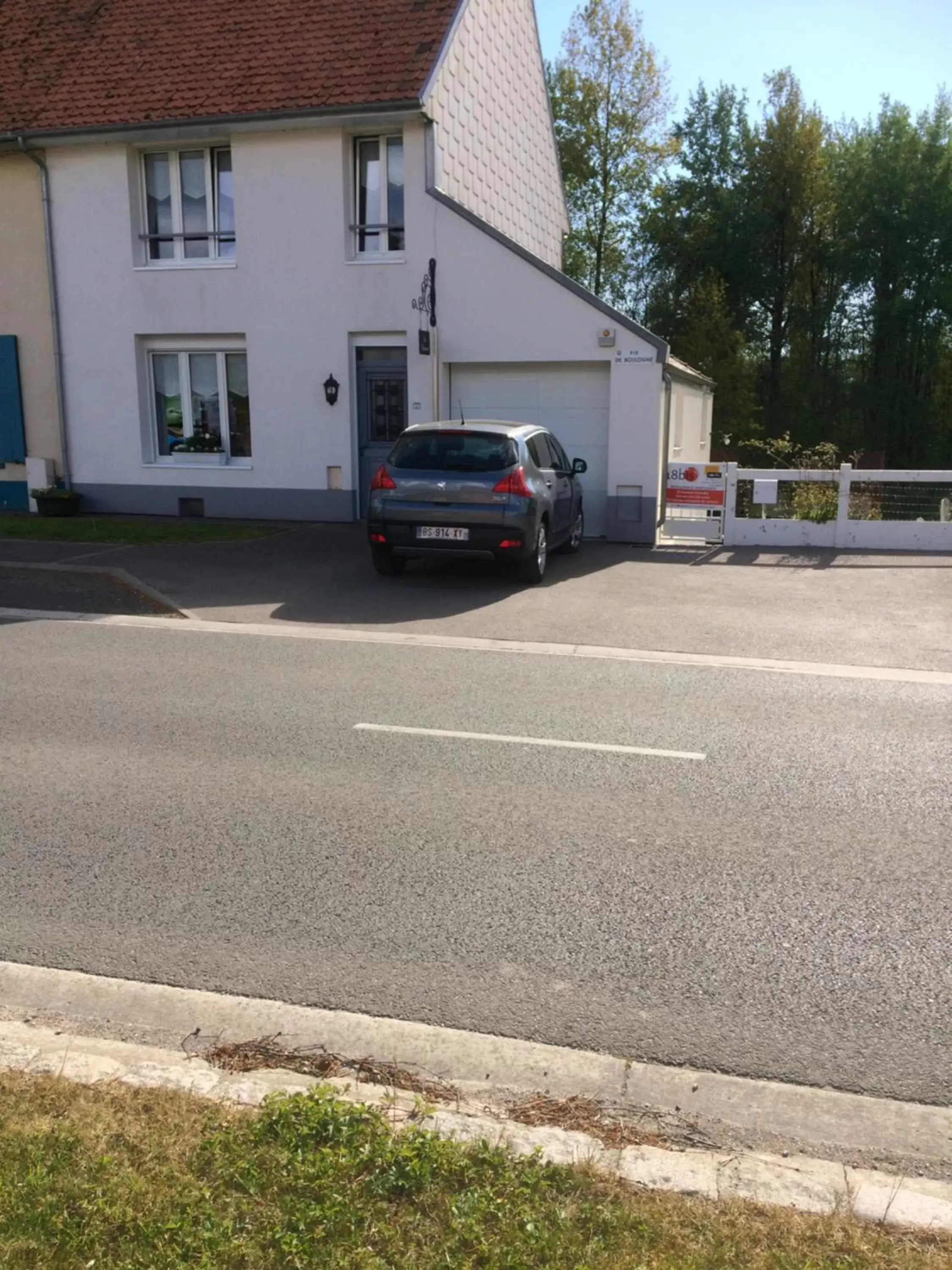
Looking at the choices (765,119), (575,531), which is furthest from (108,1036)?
(765,119)

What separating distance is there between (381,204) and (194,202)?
330 cm

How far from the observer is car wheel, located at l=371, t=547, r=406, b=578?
1259 cm

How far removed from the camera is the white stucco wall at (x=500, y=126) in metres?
17.2

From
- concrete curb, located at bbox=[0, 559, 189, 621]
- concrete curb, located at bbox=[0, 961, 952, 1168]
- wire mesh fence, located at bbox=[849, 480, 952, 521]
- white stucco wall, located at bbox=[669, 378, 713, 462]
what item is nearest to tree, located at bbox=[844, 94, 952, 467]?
white stucco wall, located at bbox=[669, 378, 713, 462]

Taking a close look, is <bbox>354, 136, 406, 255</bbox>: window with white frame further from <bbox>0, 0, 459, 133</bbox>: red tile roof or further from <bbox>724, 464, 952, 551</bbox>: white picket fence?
<bbox>724, 464, 952, 551</bbox>: white picket fence

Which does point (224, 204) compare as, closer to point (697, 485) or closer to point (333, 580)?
point (333, 580)

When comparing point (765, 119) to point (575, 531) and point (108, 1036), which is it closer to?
point (575, 531)

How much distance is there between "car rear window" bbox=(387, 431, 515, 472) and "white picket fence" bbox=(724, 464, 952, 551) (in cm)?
483

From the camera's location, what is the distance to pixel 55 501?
18.4m

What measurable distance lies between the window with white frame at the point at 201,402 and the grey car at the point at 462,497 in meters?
6.86

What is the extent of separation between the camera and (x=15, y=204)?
1848 centimetres

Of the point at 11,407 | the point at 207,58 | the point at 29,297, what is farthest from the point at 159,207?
the point at 11,407

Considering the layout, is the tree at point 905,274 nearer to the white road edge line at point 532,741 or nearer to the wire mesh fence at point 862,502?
the wire mesh fence at point 862,502

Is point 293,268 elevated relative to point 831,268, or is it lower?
lower
